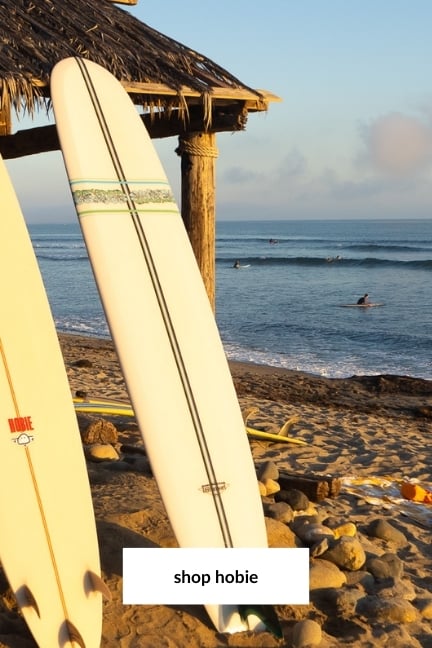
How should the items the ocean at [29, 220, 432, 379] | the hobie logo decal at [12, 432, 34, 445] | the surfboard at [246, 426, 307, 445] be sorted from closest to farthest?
the hobie logo decal at [12, 432, 34, 445]
the surfboard at [246, 426, 307, 445]
the ocean at [29, 220, 432, 379]

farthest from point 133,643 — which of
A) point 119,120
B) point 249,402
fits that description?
point 249,402

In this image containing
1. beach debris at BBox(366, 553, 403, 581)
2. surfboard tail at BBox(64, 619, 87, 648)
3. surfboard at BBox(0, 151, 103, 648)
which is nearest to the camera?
surfboard tail at BBox(64, 619, 87, 648)

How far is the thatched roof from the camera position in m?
4.79

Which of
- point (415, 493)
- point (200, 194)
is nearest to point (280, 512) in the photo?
point (415, 493)

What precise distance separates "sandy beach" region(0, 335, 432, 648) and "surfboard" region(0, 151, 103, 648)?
0.16 m

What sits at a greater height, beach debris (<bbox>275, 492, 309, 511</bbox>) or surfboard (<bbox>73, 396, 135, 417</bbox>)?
surfboard (<bbox>73, 396, 135, 417</bbox>)

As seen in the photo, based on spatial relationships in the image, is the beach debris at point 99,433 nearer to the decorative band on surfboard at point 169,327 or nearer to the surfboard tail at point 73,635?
the decorative band on surfboard at point 169,327

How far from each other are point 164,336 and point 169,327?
0.18 ft

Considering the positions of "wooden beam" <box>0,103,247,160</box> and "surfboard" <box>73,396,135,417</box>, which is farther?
"surfboard" <box>73,396,135,417</box>

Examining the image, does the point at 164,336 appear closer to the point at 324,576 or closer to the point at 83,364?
the point at 324,576

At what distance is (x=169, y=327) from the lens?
3865 millimetres

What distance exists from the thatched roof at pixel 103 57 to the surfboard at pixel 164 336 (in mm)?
632

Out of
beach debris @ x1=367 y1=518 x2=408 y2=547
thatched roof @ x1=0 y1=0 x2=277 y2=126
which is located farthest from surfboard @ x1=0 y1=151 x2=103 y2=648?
beach debris @ x1=367 y1=518 x2=408 y2=547

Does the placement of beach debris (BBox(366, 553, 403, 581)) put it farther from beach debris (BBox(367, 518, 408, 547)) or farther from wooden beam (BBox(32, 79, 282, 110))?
wooden beam (BBox(32, 79, 282, 110))
